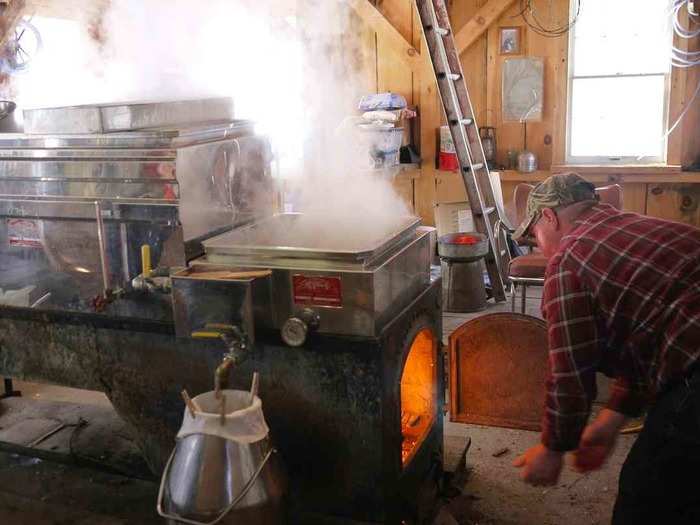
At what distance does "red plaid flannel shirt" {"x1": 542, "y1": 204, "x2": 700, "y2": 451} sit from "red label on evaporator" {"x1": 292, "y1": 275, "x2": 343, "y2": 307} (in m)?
0.67

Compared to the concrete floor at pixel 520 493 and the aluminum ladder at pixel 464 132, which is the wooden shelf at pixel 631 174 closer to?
the aluminum ladder at pixel 464 132

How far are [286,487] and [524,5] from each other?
5.63m

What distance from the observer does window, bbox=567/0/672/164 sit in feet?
21.3

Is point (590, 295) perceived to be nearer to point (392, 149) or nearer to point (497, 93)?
point (392, 149)

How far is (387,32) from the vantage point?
704 cm

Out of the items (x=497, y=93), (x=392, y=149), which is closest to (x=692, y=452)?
(x=392, y=149)

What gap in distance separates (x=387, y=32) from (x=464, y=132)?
1.77 metres

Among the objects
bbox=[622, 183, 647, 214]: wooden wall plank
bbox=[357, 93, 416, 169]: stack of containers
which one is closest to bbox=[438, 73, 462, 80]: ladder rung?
bbox=[357, 93, 416, 169]: stack of containers

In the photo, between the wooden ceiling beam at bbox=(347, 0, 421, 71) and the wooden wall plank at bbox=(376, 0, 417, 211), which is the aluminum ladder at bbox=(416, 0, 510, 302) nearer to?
the wooden ceiling beam at bbox=(347, 0, 421, 71)

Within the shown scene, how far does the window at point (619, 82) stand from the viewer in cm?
650

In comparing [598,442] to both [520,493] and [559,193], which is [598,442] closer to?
[559,193]

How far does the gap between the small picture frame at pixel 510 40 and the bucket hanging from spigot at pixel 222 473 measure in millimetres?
5483

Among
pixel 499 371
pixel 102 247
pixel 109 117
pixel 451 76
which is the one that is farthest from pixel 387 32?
pixel 102 247

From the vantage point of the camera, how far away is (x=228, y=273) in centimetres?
242
